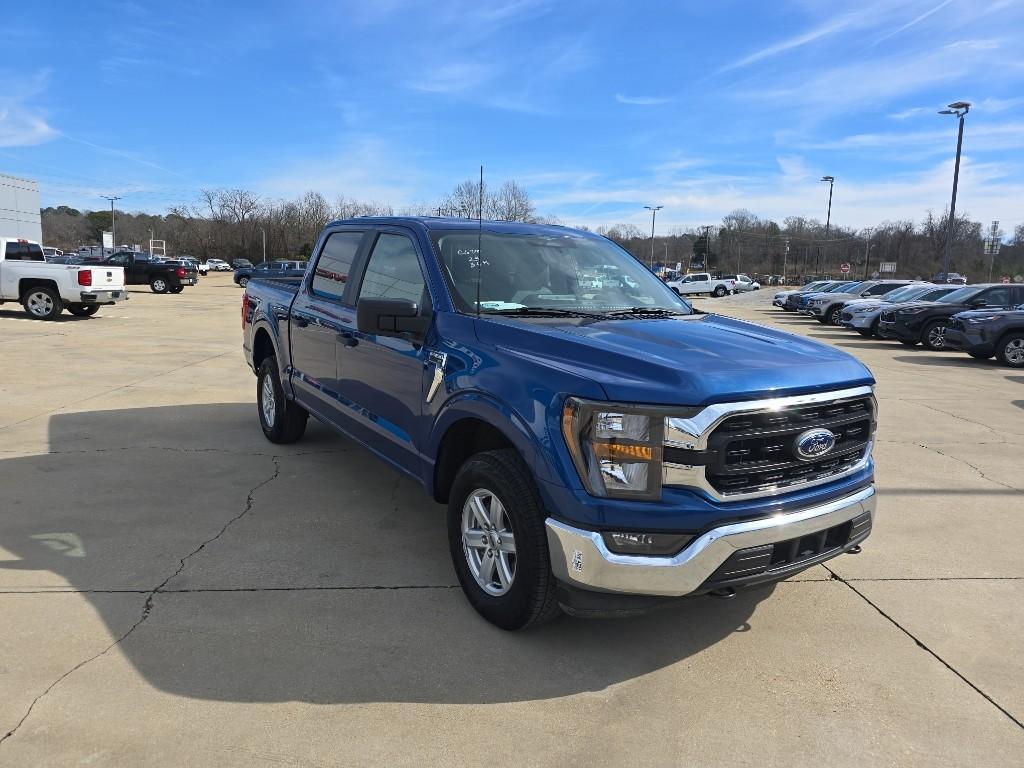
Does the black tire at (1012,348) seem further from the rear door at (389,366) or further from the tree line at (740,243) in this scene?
the tree line at (740,243)

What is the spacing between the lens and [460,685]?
2920 mm

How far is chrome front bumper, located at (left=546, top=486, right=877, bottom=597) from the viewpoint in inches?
107

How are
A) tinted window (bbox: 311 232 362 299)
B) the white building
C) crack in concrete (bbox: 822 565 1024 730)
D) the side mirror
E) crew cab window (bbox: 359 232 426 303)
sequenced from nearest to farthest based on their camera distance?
→ crack in concrete (bbox: 822 565 1024 730), the side mirror, crew cab window (bbox: 359 232 426 303), tinted window (bbox: 311 232 362 299), the white building

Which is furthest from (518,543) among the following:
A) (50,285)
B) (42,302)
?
(42,302)

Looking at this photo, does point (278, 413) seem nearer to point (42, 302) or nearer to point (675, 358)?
point (675, 358)

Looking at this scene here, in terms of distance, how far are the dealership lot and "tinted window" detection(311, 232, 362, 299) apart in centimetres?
146

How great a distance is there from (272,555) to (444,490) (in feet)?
3.73

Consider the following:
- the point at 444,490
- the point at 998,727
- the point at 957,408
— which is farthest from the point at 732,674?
the point at 957,408

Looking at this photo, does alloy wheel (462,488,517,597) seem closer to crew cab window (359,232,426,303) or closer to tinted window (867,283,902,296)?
crew cab window (359,232,426,303)

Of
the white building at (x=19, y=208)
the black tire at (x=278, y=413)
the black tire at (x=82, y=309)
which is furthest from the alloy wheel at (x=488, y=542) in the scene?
the white building at (x=19, y=208)

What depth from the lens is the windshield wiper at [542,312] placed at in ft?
12.4

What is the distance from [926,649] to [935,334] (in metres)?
16.6

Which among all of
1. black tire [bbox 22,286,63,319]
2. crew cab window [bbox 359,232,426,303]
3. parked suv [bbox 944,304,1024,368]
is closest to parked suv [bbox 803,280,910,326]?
parked suv [bbox 944,304,1024,368]

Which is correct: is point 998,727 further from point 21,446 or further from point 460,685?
point 21,446
